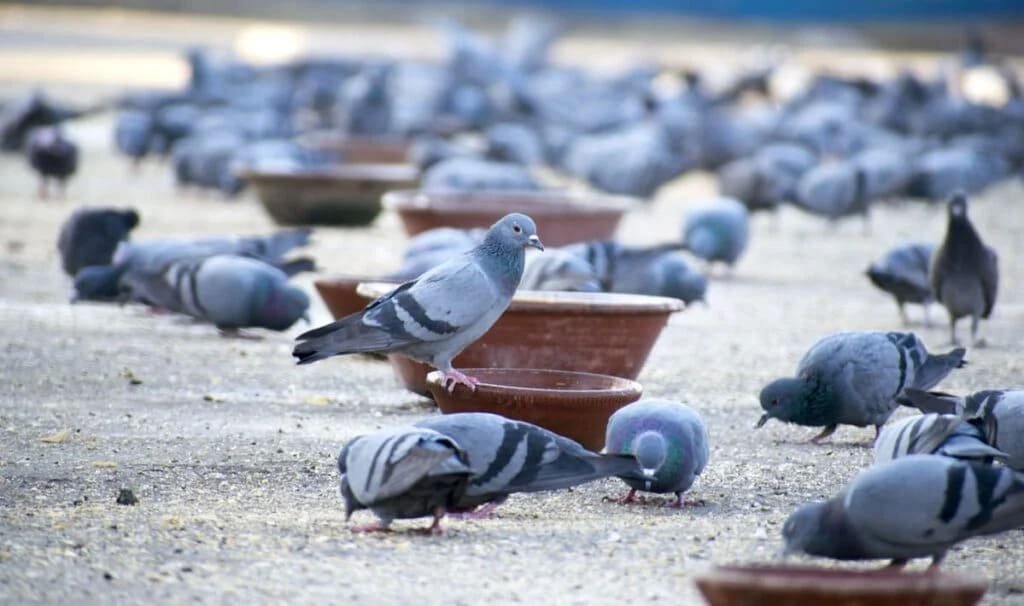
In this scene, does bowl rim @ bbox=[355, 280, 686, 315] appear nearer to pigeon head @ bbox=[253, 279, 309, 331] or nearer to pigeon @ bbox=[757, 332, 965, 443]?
pigeon @ bbox=[757, 332, 965, 443]

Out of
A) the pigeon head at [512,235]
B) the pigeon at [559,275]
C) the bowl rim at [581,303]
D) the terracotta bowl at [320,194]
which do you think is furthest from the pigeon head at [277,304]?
the terracotta bowl at [320,194]

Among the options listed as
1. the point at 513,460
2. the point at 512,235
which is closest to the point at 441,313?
the point at 512,235

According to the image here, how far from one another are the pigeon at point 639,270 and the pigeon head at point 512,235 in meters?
2.93

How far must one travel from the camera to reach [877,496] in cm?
399

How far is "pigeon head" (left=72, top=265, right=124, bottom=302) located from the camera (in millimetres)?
8742

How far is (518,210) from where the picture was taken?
1098cm

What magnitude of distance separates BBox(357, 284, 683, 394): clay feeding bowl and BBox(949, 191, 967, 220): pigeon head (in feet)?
7.62

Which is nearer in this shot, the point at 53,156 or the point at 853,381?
the point at 853,381

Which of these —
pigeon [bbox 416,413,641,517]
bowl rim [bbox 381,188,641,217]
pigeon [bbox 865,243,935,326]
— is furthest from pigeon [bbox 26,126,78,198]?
pigeon [bbox 416,413,641,517]

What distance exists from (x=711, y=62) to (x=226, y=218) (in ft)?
88.1

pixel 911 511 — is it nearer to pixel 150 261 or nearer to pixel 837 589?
pixel 837 589

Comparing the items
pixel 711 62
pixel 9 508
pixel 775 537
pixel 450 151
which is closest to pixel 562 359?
pixel 775 537

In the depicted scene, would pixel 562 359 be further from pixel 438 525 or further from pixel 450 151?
pixel 450 151

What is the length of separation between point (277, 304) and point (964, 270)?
139 inches
